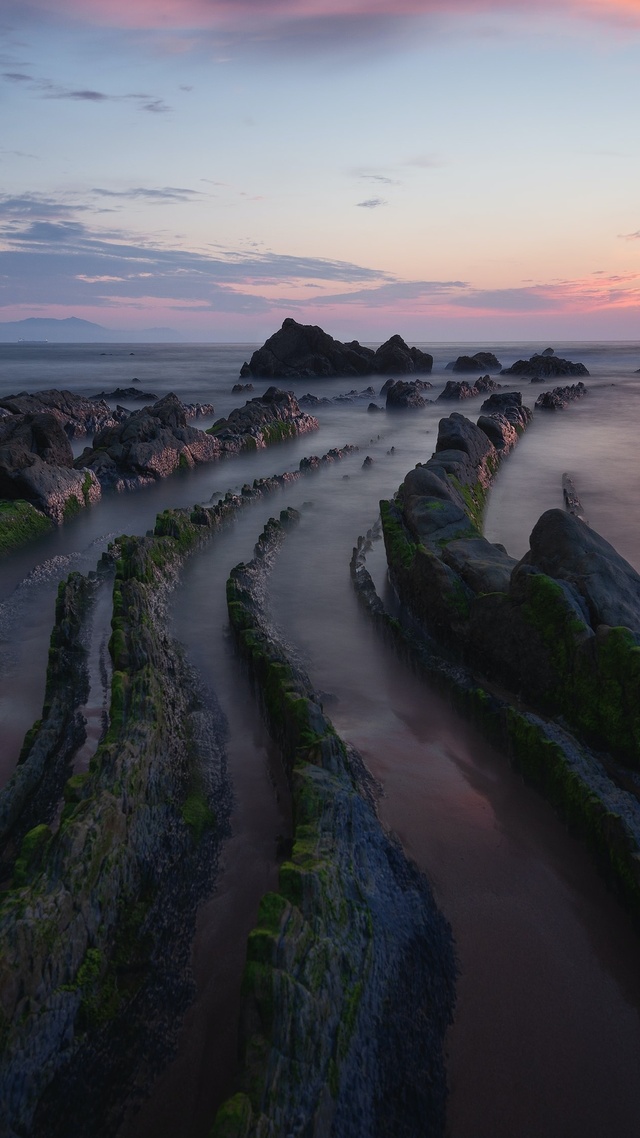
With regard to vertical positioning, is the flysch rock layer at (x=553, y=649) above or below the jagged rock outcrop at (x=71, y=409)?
below

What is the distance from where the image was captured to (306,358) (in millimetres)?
79312

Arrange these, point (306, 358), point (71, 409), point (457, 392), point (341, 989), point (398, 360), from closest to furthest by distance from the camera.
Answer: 1. point (341, 989)
2. point (71, 409)
3. point (457, 392)
4. point (306, 358)
5. point (398, 360)

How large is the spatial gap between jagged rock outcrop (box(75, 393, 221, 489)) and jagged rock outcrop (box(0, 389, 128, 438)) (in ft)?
24.2

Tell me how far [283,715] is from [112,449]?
1933 centimetres

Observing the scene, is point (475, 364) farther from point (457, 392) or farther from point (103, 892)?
point (103, 892)

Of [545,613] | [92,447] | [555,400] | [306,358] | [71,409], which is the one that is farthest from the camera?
[306,358]

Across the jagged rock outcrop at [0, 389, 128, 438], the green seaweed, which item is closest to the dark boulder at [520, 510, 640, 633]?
the green seaweed

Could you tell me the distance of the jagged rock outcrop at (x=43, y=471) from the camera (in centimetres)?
1881

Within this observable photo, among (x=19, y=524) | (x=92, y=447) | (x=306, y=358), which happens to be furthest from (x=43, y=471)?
(x=306, y=358)

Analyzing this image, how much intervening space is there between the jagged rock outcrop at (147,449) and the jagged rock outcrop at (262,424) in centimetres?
180

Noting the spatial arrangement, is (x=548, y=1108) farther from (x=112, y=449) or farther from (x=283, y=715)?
(x=112, y=449)

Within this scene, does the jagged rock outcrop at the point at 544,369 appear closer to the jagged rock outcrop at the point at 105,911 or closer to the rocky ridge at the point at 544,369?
the rocky ridge at the point at 544,369

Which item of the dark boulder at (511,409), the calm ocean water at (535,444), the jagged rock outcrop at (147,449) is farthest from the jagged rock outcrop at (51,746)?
the dark boulder at (511,409)

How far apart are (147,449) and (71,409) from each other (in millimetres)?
15144
